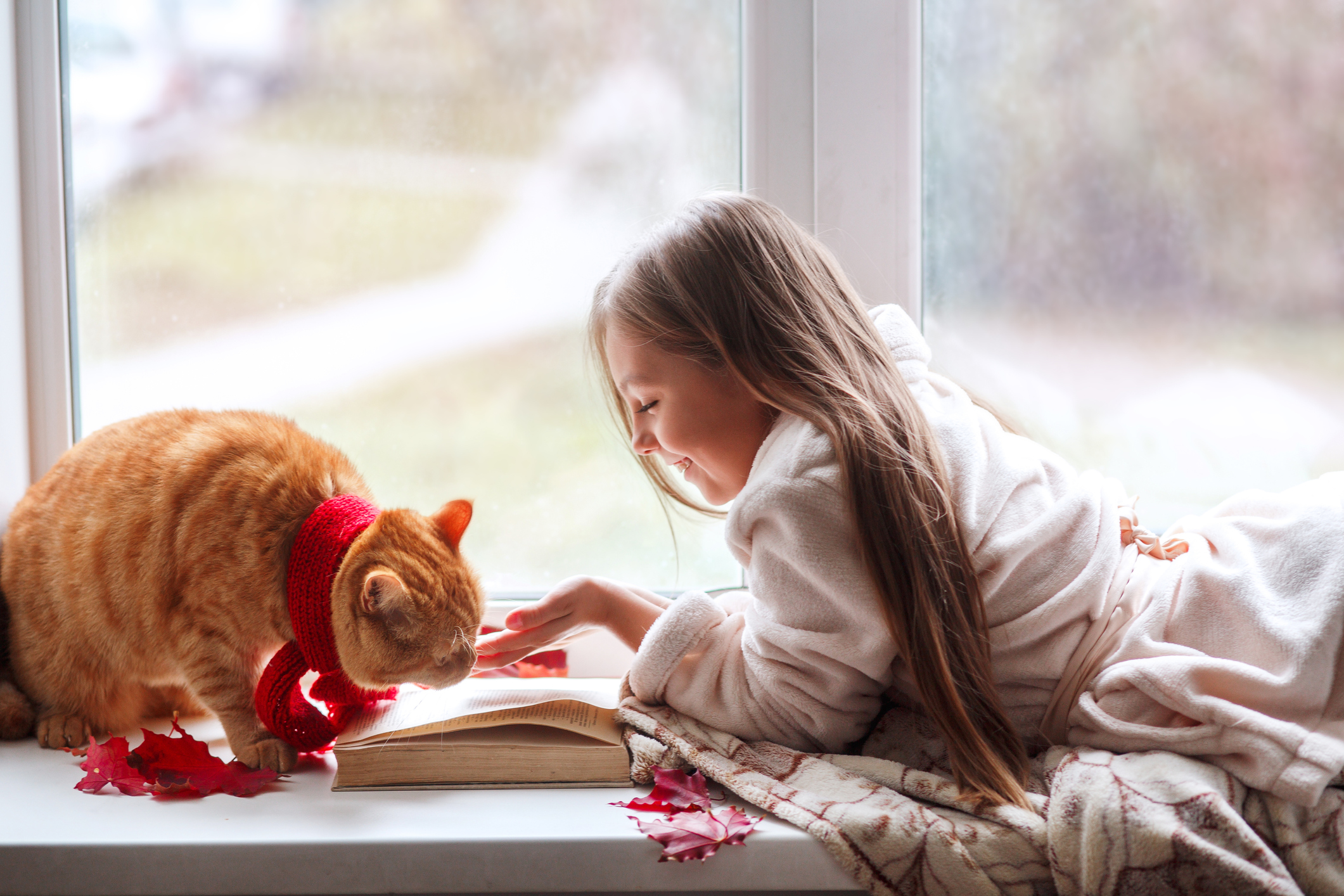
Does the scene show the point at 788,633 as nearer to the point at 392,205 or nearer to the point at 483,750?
the point at 483,750

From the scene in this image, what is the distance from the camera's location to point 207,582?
87 centimetres

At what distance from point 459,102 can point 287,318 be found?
40cm

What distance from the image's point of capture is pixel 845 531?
2.73 ft

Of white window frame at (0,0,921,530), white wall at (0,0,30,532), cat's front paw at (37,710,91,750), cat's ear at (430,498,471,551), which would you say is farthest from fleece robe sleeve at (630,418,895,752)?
white wall at (0,0,30,532)

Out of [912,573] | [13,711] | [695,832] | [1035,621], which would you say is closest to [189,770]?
[13,711]

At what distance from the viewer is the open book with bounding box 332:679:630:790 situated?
2.73 ft

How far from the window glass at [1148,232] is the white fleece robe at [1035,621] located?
339 mm

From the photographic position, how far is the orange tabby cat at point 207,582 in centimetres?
84

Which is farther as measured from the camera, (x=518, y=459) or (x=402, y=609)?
(x=518, y=459)

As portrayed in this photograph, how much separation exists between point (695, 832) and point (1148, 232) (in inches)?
41.2

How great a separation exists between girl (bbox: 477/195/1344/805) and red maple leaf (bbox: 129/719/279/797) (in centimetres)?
25

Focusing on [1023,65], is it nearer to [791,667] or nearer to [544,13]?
[544,13]

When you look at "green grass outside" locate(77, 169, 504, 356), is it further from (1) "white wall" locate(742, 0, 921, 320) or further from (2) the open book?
(2) the open book

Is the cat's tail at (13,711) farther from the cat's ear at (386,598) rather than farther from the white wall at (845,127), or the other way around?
the white wall at (845,127)
